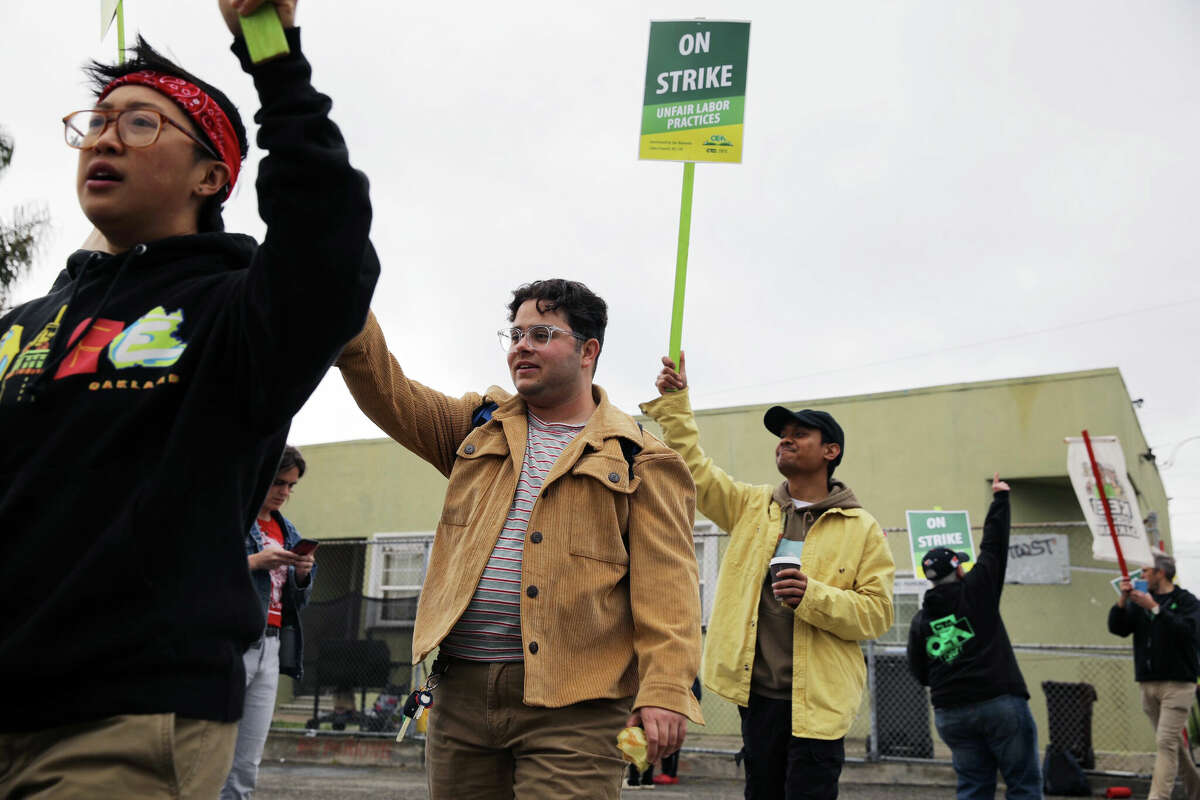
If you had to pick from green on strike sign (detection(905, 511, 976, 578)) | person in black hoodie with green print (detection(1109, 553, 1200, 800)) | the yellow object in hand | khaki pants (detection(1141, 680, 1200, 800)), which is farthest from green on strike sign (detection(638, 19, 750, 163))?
khaki pants (detection(1141, 680, 1200, 800))

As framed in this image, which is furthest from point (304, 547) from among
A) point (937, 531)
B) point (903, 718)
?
point (903, 718)

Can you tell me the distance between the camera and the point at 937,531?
35.4ft

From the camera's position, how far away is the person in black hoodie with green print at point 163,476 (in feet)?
5.29

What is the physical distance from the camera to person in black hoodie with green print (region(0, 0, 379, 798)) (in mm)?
1613

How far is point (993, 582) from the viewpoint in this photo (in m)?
6.55

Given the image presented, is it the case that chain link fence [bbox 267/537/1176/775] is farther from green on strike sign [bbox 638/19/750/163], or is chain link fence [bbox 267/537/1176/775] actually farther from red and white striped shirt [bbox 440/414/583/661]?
red and white striped shirt [bbox 440/414/583/661]

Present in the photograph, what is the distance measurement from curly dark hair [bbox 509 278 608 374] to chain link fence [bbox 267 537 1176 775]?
663 centimetres

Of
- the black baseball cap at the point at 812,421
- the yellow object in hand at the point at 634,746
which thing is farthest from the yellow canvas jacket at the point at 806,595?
the yellow object in hand at the point at 634,746

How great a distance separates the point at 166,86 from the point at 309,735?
1116 cm

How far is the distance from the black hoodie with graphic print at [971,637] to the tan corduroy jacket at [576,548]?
368 centimetres

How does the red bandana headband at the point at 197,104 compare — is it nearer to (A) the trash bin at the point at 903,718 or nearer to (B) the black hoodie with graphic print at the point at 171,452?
(B) the black hoodie with graphic print at the point at 171,452

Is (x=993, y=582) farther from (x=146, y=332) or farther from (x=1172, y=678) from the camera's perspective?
(x=146, y=332)

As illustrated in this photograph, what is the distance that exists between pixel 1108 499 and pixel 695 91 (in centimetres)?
590

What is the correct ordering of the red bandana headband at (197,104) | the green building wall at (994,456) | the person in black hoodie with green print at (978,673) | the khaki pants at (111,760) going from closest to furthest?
the khaki pants at (111,760) < the red bandana headband at (197,104) < the person in black hoodie with green print at (978,673) < the green building wall at (994,456)
